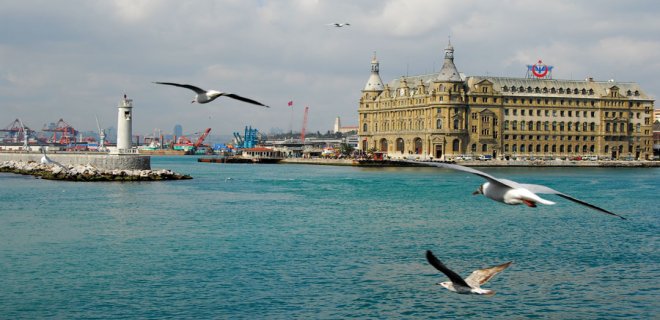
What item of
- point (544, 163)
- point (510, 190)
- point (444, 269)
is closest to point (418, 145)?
point (544, 163)

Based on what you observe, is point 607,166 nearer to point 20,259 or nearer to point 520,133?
point 520,133

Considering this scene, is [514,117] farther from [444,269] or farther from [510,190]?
[444,269]

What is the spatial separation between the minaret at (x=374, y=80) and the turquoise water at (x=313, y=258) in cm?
9937

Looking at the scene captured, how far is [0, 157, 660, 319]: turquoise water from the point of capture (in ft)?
72.6

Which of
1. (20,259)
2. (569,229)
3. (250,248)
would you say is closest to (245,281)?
(250,248)

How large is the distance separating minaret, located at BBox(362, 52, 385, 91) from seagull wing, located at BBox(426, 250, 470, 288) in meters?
139

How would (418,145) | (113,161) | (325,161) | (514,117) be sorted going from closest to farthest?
(113,161) < (514,117) < (418,145) < (325,161)

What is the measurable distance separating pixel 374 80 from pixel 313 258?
125625 millimetres

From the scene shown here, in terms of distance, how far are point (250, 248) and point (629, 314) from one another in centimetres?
1536

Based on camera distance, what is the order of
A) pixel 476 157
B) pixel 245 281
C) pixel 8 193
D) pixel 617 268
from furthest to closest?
pixel 476 157 → pixel 8 193 → pixel 617 268 → pixel 245 281

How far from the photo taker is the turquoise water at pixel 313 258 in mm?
22125

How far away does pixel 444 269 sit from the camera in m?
11.3

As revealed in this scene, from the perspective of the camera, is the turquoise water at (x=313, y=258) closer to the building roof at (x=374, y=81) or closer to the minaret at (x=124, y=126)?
the minaret at (x=124, y=126)

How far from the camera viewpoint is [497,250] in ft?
104
